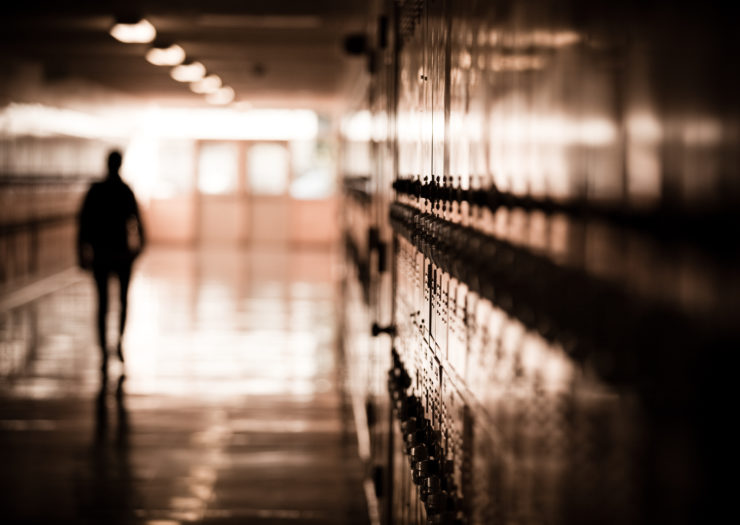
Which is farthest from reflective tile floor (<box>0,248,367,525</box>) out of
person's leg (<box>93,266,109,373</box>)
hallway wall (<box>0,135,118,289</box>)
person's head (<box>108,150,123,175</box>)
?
person's head (<box>108,150,123,175</box>)

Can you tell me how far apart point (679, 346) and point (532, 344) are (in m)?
0.35

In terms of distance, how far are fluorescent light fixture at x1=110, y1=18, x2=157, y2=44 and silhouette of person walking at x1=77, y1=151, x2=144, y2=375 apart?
8.02ft

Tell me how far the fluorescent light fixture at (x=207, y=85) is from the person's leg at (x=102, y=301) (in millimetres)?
7916

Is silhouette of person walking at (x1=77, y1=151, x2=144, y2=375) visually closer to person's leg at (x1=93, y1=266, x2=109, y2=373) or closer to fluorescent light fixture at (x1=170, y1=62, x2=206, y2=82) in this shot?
person's leg at (x1=93, y1=266, x2=109, y2=373)

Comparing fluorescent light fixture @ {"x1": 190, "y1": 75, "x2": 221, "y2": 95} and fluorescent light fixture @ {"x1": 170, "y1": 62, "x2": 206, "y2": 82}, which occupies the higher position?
fluorescent light fixture @ {"x1": 190, "y1": 75, "x2": 221, "y2": 95}

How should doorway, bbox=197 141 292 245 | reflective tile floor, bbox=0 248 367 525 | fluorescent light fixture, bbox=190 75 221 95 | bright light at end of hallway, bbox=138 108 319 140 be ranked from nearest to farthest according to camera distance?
reflective tile floor, bbox=0 248 367 525, fluorescent light fixture, bbox=190 75 221 95, bright light at end of hallway, bbox=138 108 319 140, doorway, bbox=197 141 292 245

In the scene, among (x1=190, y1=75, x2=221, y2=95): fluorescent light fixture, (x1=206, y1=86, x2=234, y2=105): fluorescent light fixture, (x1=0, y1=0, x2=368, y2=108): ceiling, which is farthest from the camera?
(x1=206, y1=86, x2=234, y2=105): fluorescent light fixture

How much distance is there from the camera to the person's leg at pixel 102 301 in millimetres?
7152

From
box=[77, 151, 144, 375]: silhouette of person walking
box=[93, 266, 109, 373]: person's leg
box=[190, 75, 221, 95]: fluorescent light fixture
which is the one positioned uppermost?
box=[190, 75, 221, 95]: fluorescent light fixture

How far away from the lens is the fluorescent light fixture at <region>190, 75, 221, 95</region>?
14972 millimetres

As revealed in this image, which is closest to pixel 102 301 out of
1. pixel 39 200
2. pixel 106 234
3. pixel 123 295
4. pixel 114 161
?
pixel 123 295

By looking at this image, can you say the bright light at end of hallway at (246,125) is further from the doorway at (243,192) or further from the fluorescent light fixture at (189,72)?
the fluorescent light fixture at (189,72)

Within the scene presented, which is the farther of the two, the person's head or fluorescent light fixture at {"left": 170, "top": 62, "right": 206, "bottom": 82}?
fluorescent light fixture at {"left": 170, "top": 62, "right": 206, "bottom": 82}

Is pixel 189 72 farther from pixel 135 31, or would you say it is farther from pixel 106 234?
pixel 106 234
